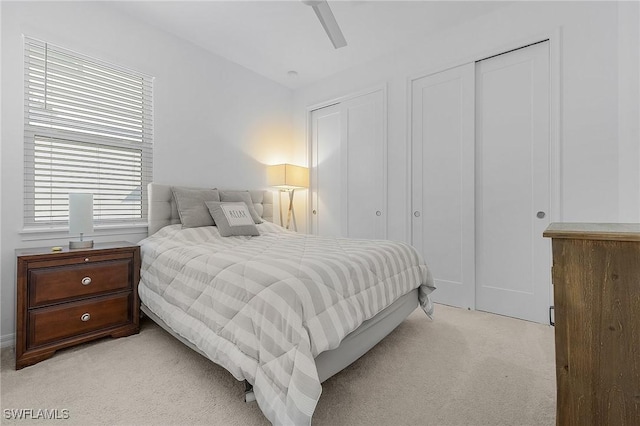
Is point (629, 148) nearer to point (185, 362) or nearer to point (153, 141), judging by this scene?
point (185, 362)

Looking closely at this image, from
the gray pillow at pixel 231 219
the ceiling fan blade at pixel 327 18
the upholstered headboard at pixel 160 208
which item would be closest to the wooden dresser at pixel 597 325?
the ceiling fan blade at pixel 327 18

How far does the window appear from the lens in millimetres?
2219

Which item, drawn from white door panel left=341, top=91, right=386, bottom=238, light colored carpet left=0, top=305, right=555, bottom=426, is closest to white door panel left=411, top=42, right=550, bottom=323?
white door panel left=341, top=91, right=386, bottom=238

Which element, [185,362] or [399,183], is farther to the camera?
[399,183]

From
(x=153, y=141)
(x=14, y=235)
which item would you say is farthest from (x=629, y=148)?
(x=14, y=235)

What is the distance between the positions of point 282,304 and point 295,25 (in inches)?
111

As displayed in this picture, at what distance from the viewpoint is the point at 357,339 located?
1668 millimetres

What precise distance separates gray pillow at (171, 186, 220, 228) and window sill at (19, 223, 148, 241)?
43 cm

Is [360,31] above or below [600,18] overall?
above

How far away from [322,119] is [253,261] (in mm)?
3019

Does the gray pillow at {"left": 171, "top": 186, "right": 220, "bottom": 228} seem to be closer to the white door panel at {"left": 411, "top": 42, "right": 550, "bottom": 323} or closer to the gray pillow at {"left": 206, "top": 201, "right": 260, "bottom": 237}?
the gray pillow at {"left": 206, "top": 201, "right": 260, "bottom": 237}

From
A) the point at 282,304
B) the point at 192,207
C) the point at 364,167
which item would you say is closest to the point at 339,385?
the point at 282,304

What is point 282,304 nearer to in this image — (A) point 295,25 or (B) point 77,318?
(B) point 77,318

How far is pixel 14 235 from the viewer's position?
212cm
